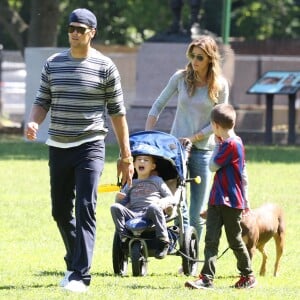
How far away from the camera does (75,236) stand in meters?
8.98

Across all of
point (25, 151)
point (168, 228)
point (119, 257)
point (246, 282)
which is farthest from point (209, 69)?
point (25, 151)

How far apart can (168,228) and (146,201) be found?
13.3 inches

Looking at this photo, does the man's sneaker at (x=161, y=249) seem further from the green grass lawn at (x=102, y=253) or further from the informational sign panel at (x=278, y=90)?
the informational sign panel at (x=278, y=90)

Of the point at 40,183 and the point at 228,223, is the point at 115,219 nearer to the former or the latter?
the point at 228,223

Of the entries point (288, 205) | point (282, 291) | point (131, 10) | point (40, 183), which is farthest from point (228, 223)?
point (131, 10)

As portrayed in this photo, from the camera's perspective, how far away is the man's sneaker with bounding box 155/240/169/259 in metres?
9.66

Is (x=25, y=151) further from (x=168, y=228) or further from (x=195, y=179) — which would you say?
(x=195, y=179)

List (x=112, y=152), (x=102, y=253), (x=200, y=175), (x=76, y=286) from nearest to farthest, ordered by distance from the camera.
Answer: (x=76, y=286), (x=200, y=175), (x=102, y=253), (x=112, y=152)

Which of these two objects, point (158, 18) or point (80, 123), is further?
point (158, 18)

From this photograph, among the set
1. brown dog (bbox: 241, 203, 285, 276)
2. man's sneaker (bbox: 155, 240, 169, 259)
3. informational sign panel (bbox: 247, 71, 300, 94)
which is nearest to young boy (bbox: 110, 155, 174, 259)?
man's sneaker (bbox: 155, 240, 169, 259)

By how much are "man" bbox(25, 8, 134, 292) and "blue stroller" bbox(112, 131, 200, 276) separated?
95 cm

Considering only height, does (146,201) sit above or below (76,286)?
above

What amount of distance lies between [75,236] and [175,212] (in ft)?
3.75

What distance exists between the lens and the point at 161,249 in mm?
9695
